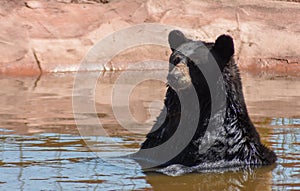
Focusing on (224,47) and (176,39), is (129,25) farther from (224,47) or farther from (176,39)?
(224,47)

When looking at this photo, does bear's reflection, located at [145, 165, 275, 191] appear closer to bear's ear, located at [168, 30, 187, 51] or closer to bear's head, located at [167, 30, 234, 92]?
bear's head, located at [167, 30, 234, 92]

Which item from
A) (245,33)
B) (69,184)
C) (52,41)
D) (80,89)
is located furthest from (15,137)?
(245,33)

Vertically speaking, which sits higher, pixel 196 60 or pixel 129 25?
pixel 196 60

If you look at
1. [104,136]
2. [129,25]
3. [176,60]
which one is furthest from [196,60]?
[129,25]

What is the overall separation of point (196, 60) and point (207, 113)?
505 millimetres

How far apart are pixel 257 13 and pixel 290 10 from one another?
26.6 inches

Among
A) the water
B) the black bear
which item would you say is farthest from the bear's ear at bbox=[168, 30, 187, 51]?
the water

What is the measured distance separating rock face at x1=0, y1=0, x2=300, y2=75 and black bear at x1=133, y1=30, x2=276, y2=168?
7.46m

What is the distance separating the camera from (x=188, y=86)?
22.8ft

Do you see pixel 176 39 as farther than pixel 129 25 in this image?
No

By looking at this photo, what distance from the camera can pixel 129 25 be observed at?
14.8 meters

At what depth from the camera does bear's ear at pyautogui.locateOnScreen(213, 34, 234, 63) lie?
682cm

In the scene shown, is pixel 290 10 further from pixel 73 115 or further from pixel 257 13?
pixel 73 115

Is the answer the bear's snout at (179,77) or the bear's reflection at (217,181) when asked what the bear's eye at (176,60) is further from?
the bear's reflection at (217,181)
